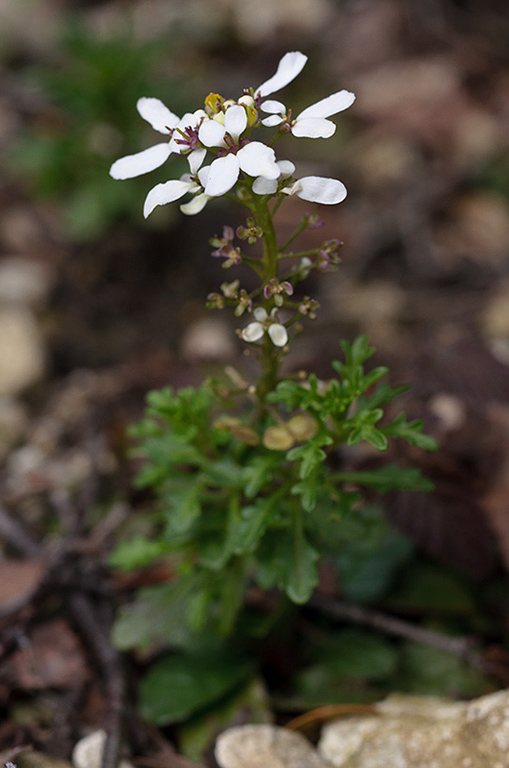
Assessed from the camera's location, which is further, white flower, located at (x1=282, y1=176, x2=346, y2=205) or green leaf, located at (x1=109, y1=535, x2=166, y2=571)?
green leaf, located at (x1=109, y1=535, x2=166, y2=571)

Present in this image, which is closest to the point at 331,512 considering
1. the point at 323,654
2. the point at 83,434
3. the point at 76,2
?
the point at 323,654

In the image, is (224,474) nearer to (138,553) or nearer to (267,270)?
(138,553)

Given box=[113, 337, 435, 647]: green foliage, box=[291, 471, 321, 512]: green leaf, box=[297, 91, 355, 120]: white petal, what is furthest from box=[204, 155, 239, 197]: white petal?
box=[291, 471, 321, 512]: green leaf

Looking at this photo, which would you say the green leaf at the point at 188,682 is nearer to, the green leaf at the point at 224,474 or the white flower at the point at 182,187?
the green leaf at the point at 224,474

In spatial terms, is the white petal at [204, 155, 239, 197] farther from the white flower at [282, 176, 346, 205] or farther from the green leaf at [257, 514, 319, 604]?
the green leaf at [257, 514, 319, 604]

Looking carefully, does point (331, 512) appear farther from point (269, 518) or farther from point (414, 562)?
point (414, 562)

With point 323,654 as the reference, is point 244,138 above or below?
above
